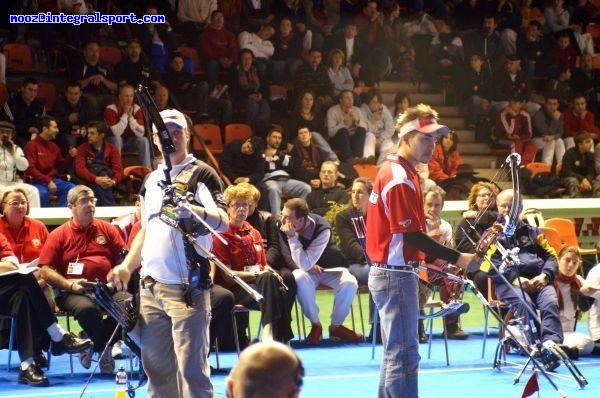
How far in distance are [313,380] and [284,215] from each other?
209 cm

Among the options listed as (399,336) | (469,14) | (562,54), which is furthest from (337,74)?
(399,336)

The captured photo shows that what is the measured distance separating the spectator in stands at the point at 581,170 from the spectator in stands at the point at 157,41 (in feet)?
19.8

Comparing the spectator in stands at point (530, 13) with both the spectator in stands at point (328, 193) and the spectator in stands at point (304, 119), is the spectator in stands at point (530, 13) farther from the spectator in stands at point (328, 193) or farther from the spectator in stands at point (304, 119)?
the spectator in stands at point (328, 193)

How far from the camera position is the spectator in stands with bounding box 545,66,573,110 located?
18.7 m

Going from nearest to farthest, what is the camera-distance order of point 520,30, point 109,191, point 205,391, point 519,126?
point 205,391
point 109,191
point 519,126
point 520,30

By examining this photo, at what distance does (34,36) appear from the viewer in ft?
52.9

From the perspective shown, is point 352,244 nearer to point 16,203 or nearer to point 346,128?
point 16,203

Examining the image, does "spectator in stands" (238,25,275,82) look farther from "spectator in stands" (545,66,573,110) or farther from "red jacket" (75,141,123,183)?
"spectator in stands" (545,66,573,110)

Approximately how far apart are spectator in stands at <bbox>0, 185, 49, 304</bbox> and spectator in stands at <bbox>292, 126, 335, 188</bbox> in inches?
225

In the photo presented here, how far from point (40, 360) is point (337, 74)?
9.38 metres

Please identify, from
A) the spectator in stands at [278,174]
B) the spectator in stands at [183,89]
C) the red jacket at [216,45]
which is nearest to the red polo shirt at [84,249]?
the spectator in stands at [278,174]

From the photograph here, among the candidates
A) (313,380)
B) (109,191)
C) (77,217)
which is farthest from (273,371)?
(109,191)

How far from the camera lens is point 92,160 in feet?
44.0

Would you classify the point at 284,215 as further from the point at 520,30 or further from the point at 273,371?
the point at 520,30
